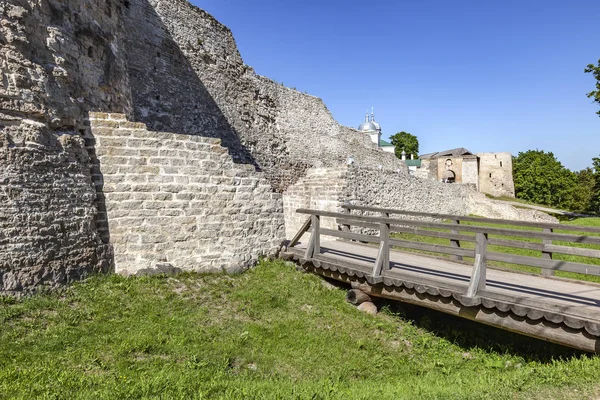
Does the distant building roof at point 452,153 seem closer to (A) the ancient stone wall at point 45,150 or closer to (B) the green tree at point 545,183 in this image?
(B) the green tree at point 545,183

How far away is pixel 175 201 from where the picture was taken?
269 inches

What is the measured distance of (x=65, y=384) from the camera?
3.55m

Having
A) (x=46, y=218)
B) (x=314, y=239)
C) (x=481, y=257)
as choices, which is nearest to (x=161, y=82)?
(x=314, y=239)

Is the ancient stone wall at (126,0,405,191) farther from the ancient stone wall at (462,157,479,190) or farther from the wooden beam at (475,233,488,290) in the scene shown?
the ancient stone wall at (462,157,479,190)

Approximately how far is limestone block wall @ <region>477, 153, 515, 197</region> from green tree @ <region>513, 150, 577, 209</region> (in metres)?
4.06

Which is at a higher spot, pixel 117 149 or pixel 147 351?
pixel 117 149

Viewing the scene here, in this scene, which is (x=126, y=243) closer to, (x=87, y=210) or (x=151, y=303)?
(x=87, y=210)

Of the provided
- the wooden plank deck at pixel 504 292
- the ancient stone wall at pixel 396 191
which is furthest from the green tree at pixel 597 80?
the wooden plank deck at pixel 504 292

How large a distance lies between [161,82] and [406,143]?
59408 millimetres

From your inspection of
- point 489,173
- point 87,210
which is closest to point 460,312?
point 87,210

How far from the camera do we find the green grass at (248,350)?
3.82 m

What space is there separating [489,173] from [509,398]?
55.9 metres

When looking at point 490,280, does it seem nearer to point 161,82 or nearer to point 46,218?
point 46,218

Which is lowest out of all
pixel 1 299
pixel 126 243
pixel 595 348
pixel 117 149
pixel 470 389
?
pixel 470 389
